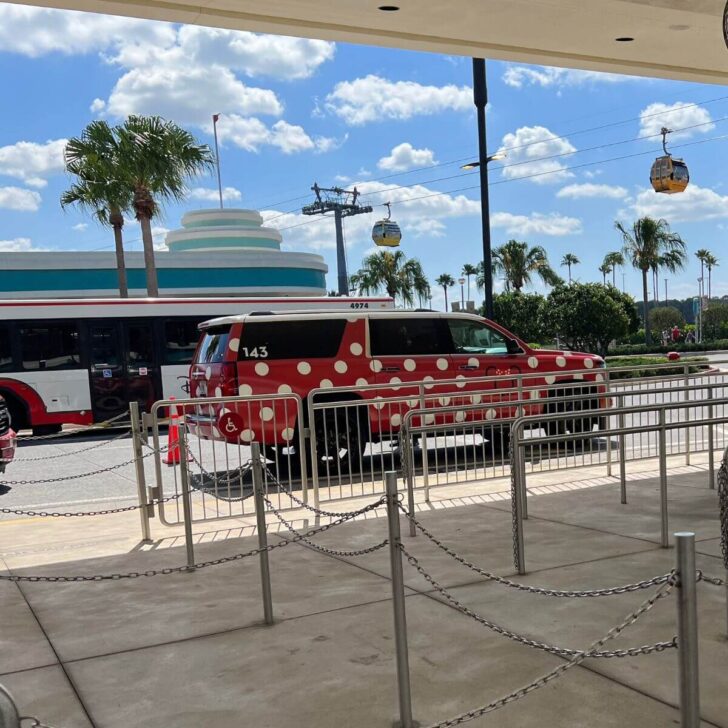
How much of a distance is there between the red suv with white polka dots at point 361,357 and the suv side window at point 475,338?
0.02m

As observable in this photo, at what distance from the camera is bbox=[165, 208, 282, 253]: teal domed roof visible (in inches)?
1871

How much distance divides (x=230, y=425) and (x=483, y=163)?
32.4 ft

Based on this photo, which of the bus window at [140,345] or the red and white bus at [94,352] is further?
the bus window at [140,345]

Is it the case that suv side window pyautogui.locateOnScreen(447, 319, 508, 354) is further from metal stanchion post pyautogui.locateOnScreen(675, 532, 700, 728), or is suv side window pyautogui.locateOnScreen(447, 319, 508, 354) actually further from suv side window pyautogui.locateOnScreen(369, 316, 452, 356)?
metal stanchion post pyautogui.locateOnScreen(675, 532, 700, 728)

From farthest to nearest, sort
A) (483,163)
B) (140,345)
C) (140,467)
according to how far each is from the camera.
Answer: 1. (140,345)
2. (483,163)
3. (140,467)

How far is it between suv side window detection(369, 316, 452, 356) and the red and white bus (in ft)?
14.6

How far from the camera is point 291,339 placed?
486 inches

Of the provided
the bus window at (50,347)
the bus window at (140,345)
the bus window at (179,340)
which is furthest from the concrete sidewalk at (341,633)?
the bus window at (179,340)

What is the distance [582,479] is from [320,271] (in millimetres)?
37452

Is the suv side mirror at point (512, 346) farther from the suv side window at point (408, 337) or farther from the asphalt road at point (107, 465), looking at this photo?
the asphalt road at point (107, 465)

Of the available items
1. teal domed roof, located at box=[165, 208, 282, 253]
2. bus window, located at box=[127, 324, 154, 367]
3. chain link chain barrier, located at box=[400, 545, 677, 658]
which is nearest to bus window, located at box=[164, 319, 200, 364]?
bus window, located at box=[127, 324, 154, 367]

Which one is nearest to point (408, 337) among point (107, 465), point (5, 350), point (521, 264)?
point (107, 465)

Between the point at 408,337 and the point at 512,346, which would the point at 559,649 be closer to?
the point at 408,337

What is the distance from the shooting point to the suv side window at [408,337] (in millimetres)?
12930
